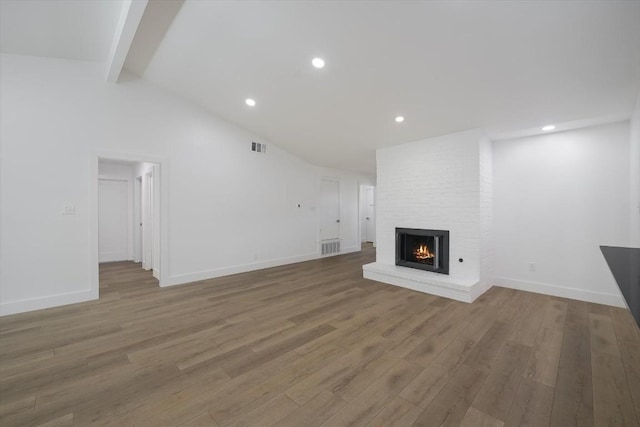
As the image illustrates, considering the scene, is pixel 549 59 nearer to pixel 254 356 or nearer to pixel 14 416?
pixel 254 356

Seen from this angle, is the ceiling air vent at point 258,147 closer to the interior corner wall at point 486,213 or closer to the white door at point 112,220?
the white door at point 112,220

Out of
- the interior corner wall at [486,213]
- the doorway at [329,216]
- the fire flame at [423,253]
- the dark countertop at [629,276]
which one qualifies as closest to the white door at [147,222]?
the doorway at [329,216]

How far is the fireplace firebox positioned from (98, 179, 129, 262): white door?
6.63 metres

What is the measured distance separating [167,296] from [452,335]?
3.79m

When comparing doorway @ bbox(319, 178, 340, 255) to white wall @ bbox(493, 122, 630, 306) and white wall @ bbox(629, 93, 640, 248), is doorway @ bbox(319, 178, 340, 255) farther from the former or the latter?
white wall @ bbox(629, 93, 640, 248)

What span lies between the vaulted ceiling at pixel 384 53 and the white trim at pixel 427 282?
2261mm

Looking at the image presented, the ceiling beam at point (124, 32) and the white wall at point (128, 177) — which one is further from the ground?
the ceiling beam at point (124, 32)

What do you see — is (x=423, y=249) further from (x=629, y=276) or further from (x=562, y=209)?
(x=629, y=276)

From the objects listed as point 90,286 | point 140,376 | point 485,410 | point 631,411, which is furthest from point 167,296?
point 631,411

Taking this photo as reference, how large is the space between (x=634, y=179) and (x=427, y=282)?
2654 mm

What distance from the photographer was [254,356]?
7.32ft

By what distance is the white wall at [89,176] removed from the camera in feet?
10.5

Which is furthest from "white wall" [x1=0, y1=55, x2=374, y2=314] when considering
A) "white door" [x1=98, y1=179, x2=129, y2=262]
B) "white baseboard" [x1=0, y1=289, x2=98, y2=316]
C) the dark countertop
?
the dark countertop

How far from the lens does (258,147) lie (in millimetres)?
5461
